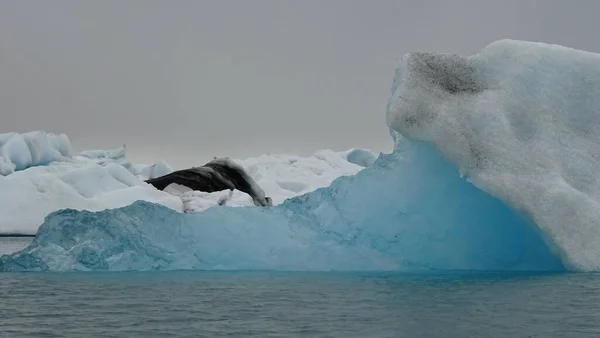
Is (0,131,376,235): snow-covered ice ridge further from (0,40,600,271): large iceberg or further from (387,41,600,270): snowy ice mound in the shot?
(387,41,600,270): snowy ice mound

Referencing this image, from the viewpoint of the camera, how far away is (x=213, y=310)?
7574 mm

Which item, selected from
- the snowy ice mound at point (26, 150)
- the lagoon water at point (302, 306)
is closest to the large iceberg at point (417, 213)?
the lagoon water at point (302, 306)

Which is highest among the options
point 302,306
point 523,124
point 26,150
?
point 26,150

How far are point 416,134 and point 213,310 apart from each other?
18.7ft

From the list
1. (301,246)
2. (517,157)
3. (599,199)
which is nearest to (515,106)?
(517,157)

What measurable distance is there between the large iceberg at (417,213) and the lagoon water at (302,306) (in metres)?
1.33

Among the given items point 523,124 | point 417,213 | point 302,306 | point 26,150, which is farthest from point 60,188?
point 302,306

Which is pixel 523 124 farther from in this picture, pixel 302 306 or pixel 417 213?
pixel 302 306

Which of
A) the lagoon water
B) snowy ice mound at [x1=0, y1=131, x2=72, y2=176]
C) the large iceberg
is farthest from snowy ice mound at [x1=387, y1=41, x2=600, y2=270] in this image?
snowy ice mound at [x1=0, y1=131, x2=72, y2=176]

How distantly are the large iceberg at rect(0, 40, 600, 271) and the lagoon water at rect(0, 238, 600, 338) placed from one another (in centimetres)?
133

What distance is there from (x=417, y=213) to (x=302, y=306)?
5.60 m

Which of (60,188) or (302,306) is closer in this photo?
(302,306)

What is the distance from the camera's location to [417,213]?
13.1 m

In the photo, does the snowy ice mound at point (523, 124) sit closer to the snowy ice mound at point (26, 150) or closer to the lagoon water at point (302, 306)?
the lagoon water at point (302, 306)
